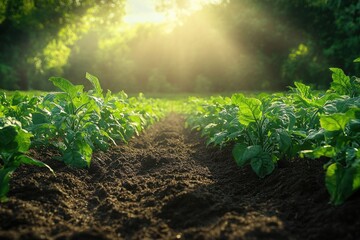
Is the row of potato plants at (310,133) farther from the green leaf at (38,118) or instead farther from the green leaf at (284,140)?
the green leaf at (38,118)

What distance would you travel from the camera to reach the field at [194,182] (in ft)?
7.68

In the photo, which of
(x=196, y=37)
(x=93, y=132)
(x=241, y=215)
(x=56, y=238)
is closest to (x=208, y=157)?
(x=93, y=132)

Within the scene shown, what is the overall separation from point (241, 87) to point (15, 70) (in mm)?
19265

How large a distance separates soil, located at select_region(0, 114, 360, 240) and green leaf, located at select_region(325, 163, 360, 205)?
0.20 feet

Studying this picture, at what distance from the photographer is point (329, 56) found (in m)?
21.1

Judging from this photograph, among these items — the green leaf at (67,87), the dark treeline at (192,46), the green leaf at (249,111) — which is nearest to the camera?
the green leaf at (249,111)

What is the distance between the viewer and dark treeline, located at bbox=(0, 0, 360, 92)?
22.2 meters

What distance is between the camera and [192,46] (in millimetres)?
37312

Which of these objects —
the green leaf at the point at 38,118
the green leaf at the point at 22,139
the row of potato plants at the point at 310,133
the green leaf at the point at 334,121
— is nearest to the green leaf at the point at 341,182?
the row of potato plants at the point at 310,133

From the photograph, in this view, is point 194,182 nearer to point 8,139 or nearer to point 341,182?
point 341,182

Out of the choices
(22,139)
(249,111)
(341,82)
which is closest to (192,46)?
(341,82)

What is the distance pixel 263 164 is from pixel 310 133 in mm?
619

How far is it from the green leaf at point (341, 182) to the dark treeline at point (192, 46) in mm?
17963

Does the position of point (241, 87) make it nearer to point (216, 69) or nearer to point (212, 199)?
point (216, 69)
